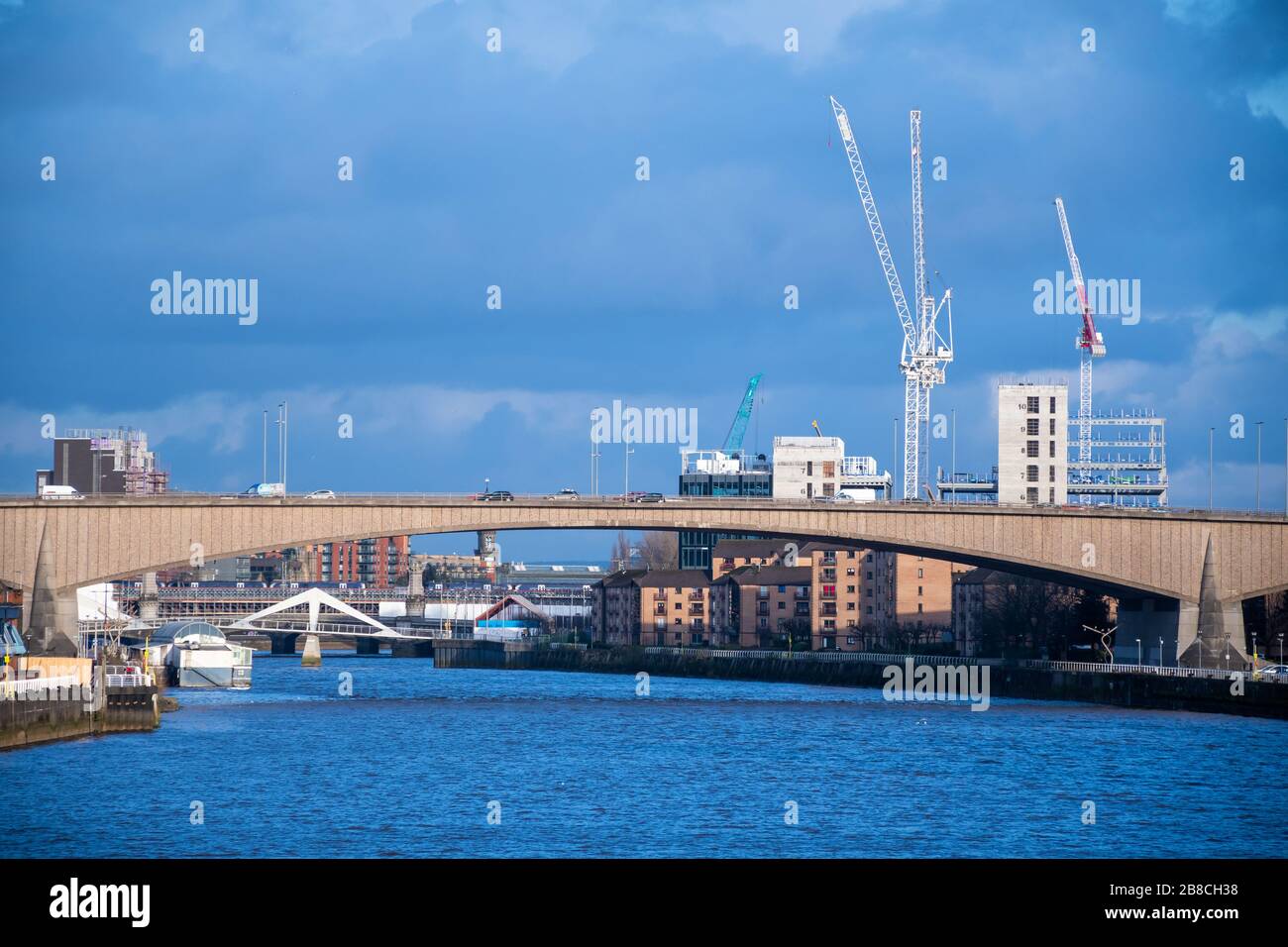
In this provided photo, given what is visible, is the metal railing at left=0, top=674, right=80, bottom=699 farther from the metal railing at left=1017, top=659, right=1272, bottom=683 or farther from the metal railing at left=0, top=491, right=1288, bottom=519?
the metal railing at left=1017, top=659, right=1272, bottom=683

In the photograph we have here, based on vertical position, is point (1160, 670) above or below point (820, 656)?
above

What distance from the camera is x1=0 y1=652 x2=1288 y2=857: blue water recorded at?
47.4 m

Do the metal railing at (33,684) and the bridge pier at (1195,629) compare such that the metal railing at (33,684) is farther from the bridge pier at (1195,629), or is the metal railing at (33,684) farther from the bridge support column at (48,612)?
the bridge pier at (1195,629)

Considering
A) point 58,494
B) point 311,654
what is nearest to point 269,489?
point 58,494

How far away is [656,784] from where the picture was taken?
60875 mm

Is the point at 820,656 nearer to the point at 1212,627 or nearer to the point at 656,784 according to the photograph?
the point at 1212,627

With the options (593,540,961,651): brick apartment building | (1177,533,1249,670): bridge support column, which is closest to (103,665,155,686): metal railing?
(1177,533,1249,670): bridge support column

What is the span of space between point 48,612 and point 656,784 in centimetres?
4276

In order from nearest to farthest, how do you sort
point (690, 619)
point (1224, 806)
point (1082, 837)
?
point (1082, 837) → point (1224, 806) → point (690, 619)

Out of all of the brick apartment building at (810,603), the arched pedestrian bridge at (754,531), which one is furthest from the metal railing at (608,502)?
the brick apartment building at (810,603)

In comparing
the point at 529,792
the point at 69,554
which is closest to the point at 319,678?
the point at 69,554

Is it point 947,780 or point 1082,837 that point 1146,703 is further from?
point 1082,837

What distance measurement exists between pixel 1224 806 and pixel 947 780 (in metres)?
10.2
